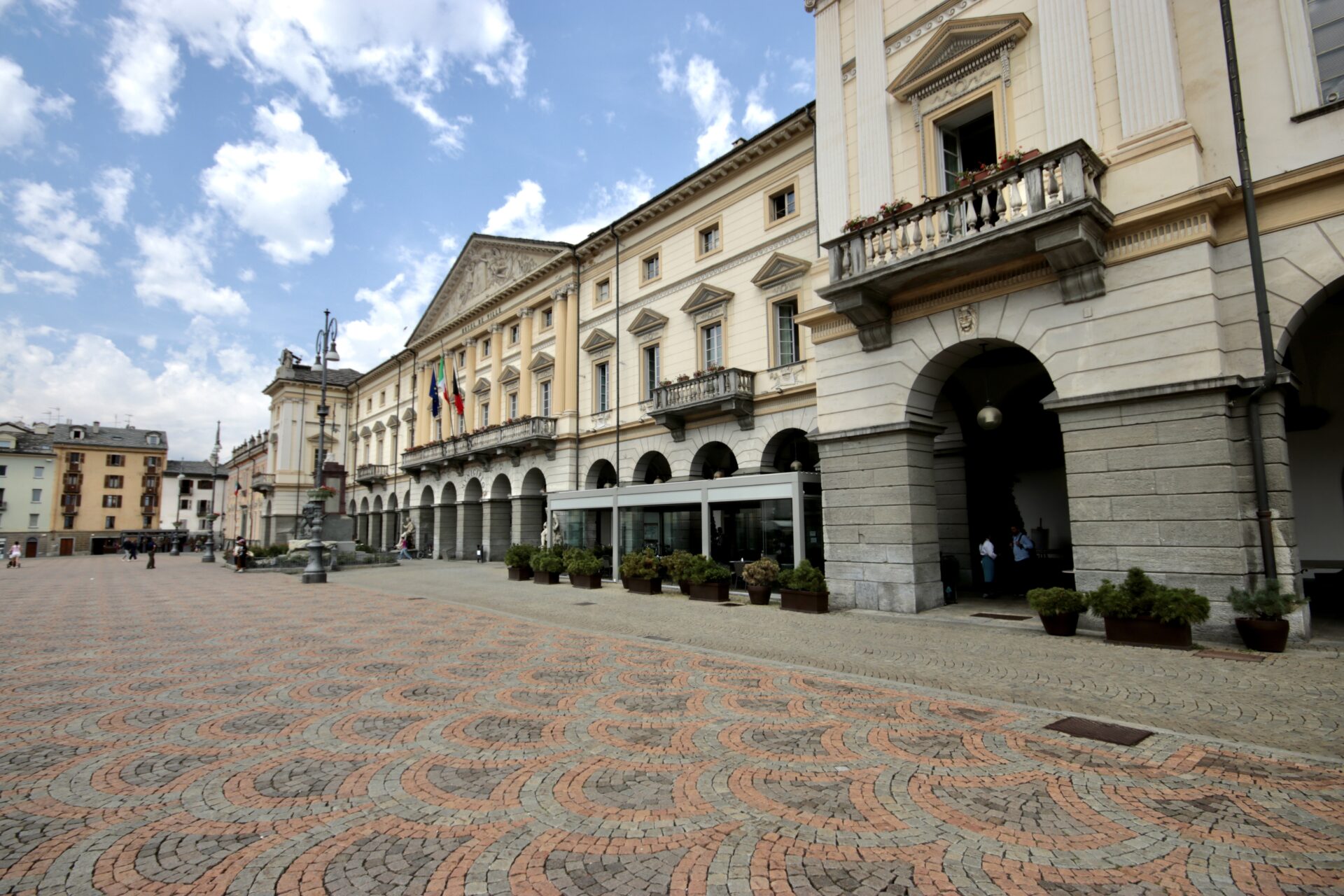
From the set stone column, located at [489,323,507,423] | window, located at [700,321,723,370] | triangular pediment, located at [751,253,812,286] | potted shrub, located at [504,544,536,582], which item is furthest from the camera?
stone column, located at [489,323,507,423]

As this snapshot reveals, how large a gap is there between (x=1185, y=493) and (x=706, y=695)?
800cm

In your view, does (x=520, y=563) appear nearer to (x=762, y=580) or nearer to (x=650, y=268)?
(x=762, y=580)

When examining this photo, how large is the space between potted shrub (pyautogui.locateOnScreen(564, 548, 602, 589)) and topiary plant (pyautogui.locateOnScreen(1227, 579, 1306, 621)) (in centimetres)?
1498

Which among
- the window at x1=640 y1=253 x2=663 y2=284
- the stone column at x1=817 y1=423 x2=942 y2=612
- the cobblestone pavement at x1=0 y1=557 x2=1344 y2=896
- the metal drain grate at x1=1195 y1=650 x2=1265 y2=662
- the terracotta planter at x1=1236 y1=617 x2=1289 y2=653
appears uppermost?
the window at x1=640 y1=253 x2=663 y2=284

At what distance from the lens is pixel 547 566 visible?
845 inches

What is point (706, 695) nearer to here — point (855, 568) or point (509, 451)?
point (855, 568)

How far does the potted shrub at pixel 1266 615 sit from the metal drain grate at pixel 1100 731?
4542mm

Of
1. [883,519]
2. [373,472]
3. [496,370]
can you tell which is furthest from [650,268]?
[373,472]

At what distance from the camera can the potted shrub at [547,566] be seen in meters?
21.4

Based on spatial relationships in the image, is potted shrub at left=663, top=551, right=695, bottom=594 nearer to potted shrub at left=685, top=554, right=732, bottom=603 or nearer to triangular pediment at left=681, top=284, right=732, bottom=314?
potted shrub at left=685, top=554, right=732, bottom=603

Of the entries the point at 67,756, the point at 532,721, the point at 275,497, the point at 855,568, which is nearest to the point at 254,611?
the point at 67,756

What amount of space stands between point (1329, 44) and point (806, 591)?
12.1m

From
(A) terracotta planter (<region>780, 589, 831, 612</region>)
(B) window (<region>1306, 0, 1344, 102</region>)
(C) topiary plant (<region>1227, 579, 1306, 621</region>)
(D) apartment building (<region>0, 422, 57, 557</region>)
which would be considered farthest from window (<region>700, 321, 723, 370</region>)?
(D) apartment building (<region>0, 422, 57, 557</region>)

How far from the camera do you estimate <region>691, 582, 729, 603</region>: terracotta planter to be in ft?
53.9
